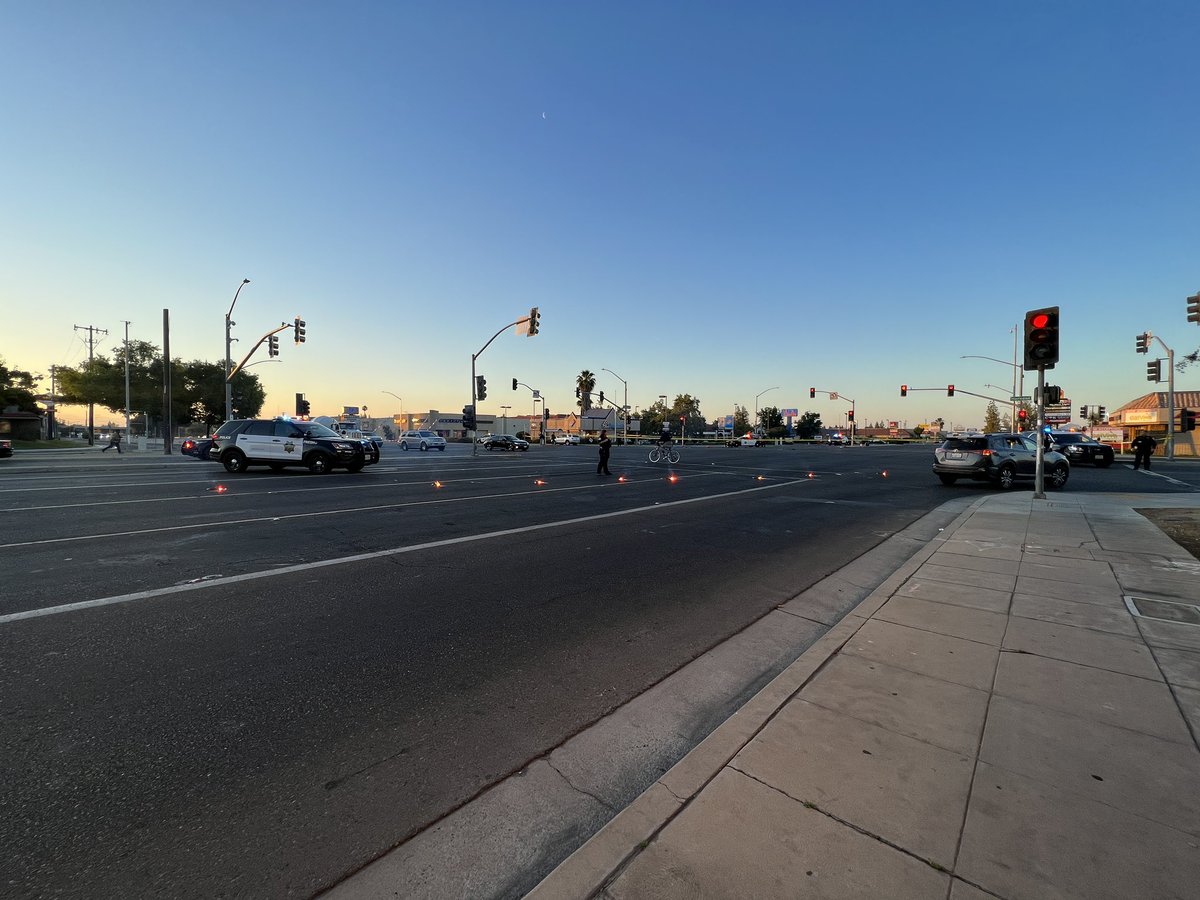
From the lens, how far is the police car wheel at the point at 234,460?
1856 cm

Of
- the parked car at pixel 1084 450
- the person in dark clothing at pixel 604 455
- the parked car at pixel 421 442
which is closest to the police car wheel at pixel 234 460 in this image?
the person in dark clothing at pixel 604 455

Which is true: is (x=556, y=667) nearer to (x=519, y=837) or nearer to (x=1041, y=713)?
(x=519, y=837)

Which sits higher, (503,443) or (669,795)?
(503,443)

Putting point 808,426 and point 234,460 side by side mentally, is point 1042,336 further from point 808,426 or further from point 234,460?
point 808,426

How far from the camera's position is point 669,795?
229 centimetres

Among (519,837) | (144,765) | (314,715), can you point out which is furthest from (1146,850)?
(144,765)

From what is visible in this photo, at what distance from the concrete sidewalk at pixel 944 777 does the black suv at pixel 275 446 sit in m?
18.5

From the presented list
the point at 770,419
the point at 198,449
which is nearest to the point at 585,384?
the point at 770,419

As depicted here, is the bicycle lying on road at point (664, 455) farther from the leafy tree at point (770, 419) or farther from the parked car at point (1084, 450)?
the leafy tree at point (770, 419)

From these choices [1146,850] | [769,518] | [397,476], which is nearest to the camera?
[1146,850]

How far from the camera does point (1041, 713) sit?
9.56 ft

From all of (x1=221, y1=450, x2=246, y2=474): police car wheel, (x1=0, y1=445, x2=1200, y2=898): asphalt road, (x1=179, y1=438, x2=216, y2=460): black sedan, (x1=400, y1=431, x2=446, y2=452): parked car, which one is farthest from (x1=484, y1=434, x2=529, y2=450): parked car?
(x1=0, y1=445, x2=1200, y2=898): asphalt road

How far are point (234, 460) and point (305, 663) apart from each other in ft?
60.8

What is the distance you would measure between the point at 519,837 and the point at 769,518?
840 centimetres
